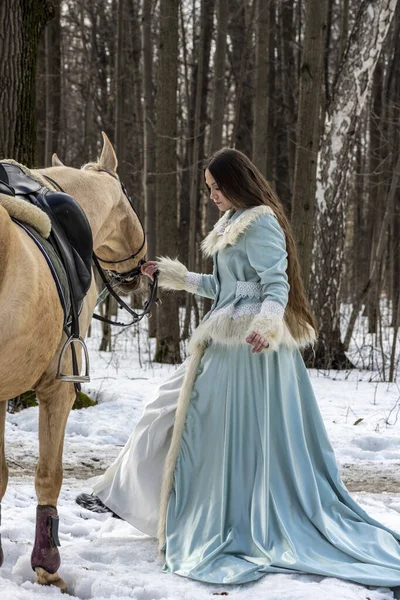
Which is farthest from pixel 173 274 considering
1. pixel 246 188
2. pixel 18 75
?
pixel 18 75

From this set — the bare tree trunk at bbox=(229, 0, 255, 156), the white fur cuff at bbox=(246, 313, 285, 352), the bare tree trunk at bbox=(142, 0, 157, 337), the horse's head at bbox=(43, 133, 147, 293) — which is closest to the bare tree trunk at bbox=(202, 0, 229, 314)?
the bare tree trunk at bbox=(142, 0, 157, 337)

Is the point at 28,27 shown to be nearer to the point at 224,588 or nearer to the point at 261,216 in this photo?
the point at 261,216

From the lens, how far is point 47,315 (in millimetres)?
2803

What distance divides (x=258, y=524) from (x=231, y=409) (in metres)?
0.56

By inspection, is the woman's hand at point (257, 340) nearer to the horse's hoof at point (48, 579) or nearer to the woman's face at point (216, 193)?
the woman's face at point (216, 193)

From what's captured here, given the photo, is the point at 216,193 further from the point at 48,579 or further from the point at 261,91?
the point at 261,91

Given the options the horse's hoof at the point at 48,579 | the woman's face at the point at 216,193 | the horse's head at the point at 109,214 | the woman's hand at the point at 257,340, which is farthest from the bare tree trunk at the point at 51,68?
the horse's hoof at the point at 48,579

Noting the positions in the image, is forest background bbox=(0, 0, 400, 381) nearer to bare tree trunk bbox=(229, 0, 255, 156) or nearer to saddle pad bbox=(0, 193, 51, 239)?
bare tree trunk bbox=(229, 0, 255, 156)

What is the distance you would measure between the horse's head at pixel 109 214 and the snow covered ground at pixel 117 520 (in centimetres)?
146

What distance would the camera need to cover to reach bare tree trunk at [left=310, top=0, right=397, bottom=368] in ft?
35.4

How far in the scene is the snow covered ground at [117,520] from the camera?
3.21 metres

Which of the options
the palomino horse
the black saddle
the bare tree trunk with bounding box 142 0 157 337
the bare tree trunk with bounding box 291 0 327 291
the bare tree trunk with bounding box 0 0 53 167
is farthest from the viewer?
the bare tree trunk with bounding box 142 0 157 337

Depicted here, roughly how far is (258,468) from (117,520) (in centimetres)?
112

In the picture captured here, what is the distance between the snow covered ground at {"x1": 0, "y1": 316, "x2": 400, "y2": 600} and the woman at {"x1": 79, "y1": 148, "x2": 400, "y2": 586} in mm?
175
